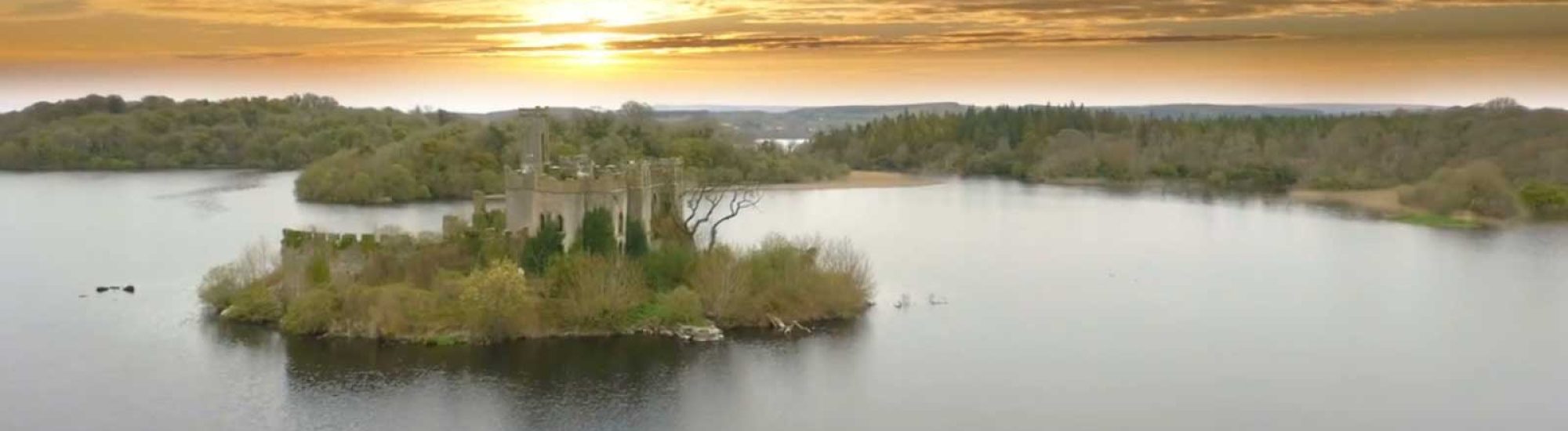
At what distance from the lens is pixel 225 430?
16172 mm

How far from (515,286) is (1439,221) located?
2849 centimetres

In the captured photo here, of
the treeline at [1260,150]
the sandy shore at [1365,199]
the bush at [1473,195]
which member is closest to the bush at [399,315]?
the sandy shore at [1365,199]

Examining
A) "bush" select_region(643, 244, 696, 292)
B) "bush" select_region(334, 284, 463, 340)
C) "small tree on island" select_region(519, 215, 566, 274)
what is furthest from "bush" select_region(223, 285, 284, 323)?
Result: "bush" select_region(643, 244, 696, 292)

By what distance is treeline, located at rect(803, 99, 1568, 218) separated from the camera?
4596cm

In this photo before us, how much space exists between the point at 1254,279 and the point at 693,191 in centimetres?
1039

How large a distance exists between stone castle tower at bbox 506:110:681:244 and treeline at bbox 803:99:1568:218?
2772 cm

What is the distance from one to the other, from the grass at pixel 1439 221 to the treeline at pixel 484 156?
1835cm

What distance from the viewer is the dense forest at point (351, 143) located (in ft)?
154

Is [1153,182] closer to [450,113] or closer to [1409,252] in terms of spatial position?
[1409,252]

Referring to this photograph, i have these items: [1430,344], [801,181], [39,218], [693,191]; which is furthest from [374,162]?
[1430,344]

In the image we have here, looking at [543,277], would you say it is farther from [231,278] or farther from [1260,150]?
[1260,150]

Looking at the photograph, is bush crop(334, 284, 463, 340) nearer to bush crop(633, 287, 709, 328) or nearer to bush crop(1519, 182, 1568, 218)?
bush crop(633, 287, 709, 328)

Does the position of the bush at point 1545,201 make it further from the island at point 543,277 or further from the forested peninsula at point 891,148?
the island at point 543,277

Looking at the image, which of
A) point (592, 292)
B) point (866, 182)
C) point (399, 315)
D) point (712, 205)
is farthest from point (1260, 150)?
point (399, 315)
